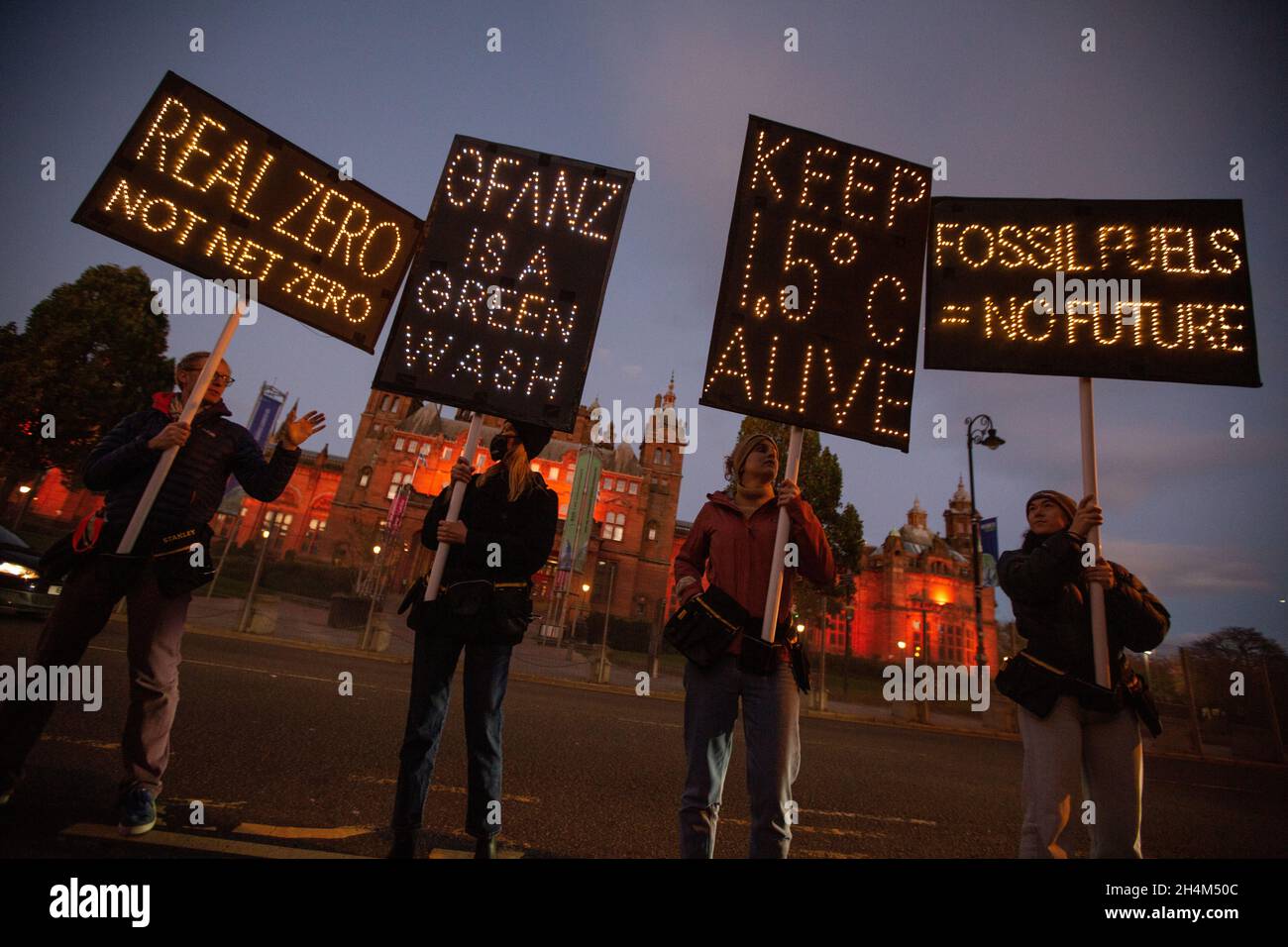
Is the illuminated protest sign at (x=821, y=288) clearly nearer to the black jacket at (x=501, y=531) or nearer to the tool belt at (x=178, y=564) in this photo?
the black jacket at (x=501, y=531)

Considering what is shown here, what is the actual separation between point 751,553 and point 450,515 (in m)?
2.07

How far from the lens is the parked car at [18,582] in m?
9.65

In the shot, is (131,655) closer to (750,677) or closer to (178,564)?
(178,564)

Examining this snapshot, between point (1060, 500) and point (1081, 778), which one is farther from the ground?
point (1060, 500)

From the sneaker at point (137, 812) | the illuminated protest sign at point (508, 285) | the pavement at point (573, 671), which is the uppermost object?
the illuminated protest sign at point (508, 285)

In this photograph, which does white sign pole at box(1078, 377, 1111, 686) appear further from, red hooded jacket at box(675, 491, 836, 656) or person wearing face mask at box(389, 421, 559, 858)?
person wearing face mask at box(389, 421, 559, 858)

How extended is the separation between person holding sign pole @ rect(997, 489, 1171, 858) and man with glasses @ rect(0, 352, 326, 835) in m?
4.79

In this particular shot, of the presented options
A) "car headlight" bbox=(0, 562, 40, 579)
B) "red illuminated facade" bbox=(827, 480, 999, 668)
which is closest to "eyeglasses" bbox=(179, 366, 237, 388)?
"car headlight" bbox=(0, 562, 40, 579)

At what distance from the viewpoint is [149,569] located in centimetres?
341

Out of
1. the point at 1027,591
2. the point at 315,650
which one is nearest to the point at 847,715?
the point at 315,650

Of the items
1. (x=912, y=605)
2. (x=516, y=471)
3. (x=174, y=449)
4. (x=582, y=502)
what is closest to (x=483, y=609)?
(x=516, y=471)

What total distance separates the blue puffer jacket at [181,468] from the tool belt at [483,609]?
1.20 meters

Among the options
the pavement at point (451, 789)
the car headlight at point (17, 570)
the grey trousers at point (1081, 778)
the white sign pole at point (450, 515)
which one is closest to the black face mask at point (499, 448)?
the white sign pole at point (450, 515)

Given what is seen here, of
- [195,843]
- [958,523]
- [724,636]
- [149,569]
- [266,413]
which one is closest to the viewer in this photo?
[195,843]
